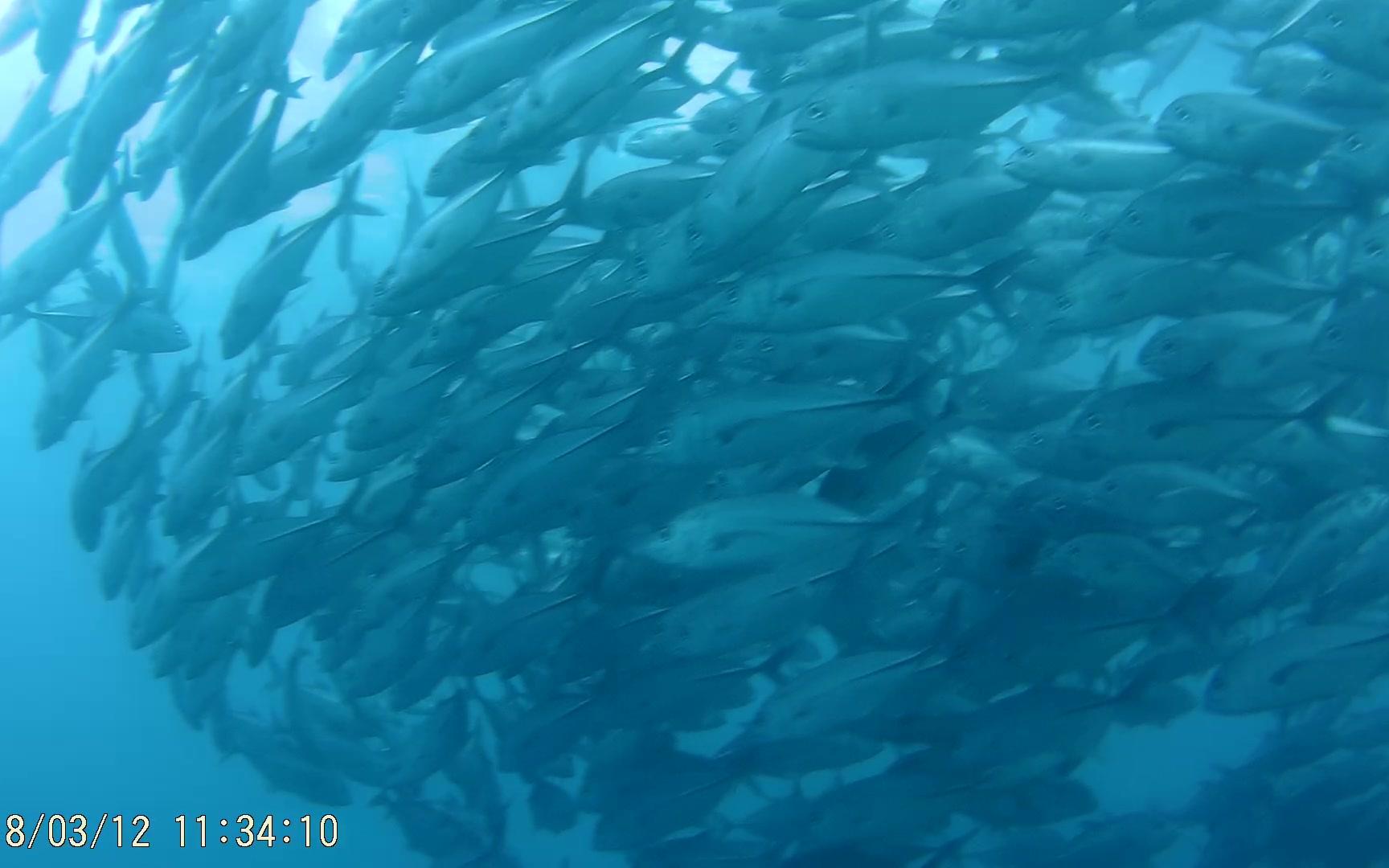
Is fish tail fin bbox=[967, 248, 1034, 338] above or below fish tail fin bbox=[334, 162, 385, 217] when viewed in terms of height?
below

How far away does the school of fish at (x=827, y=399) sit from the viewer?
151 inches

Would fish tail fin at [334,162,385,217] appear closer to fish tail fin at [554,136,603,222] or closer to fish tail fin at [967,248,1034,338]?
fish tail fin at [554,136,603,222]

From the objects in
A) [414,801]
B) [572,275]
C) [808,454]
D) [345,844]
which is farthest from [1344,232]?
[345,844]

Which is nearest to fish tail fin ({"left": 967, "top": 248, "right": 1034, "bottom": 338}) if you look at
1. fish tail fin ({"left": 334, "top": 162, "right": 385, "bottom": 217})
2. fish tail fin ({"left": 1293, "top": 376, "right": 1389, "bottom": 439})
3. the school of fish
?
the school of fish

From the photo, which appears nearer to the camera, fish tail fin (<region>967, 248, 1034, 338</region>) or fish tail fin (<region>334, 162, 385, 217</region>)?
fish tail fin (<region>967, 248, 1034, 338</region>)

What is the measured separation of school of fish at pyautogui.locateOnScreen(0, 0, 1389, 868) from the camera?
3842 mm

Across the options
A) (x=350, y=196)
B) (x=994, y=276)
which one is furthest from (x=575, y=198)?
(x=350, y=196)

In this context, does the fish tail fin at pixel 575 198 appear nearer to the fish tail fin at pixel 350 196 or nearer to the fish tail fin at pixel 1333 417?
the fish tail fin at pixel 350 196

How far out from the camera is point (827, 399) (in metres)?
3.97

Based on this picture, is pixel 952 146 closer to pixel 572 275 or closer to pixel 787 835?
pixel 572 275

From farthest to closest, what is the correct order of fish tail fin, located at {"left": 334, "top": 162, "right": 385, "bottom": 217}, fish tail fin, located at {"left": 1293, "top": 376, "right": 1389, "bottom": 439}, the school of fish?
fish tail fin, located at {"left": 334, "top": 162, "right": 385, "bottom": 217}
fish tail fin, located at {"left": 1293, "top": 376, "right": 1389, "bottom": 439}
the school of fish

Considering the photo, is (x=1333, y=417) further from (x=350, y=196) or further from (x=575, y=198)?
(x=350, y=196)

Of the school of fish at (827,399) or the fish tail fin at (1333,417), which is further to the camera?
the fish tail fin at (1333,417)

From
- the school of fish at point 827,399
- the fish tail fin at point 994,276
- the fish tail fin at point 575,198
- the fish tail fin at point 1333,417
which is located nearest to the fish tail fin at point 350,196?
the school of fish at point 827,399
